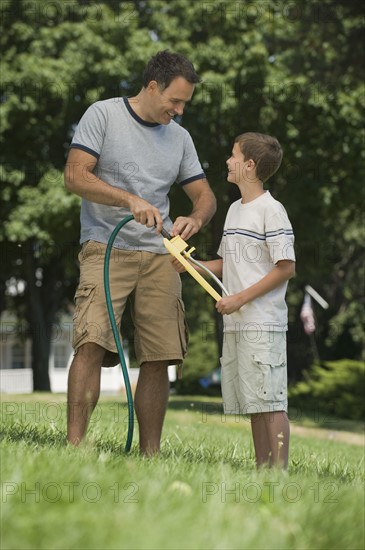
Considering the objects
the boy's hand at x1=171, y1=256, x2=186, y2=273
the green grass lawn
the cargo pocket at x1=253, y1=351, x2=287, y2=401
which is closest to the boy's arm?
the cargo pocket at x1=253, y1=351, x2=287, y2=401

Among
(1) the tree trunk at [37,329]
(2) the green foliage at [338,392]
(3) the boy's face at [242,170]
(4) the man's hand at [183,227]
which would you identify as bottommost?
(2) the green foliage at [338,392]

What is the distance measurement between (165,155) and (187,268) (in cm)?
82

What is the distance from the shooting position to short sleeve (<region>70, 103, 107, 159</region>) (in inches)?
202

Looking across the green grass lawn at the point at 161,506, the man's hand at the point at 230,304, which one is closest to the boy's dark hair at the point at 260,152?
the man's hand at the point at 230,304

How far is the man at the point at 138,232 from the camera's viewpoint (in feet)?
16.5

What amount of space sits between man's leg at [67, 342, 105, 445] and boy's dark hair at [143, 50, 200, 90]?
151cm

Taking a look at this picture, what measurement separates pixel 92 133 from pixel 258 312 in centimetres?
138

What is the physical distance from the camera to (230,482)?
3.34 metres

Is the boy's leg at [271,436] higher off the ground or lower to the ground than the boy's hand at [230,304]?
lower

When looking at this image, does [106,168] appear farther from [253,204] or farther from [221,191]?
[221,191]

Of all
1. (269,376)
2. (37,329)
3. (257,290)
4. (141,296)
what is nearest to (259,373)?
(269,376)

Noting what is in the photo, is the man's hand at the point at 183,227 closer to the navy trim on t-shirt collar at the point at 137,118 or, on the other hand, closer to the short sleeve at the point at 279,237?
the short sleeve at the point at 279,237

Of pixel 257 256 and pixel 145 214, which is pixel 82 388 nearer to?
→ pixel 145 214

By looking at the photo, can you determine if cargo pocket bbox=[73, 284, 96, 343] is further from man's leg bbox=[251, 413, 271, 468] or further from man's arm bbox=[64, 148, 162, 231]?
man's leg bbox=[251, 413, 271, 468]
